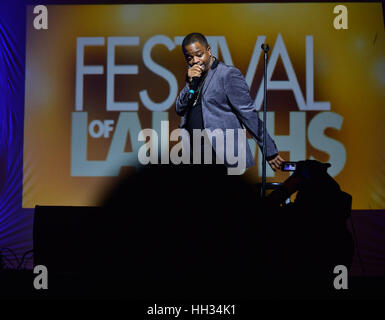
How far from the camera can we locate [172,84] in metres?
3.68

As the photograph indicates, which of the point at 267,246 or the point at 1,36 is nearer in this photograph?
the point at 267,246

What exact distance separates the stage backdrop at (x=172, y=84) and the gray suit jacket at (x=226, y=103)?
882 mm

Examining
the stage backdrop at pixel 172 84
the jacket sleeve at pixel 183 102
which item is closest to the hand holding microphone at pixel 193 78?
the jacket sleeve at pixel 183 102

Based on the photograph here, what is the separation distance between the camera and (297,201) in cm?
185

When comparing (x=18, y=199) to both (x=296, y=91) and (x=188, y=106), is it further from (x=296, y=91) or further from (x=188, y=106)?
(x=296, y=91)

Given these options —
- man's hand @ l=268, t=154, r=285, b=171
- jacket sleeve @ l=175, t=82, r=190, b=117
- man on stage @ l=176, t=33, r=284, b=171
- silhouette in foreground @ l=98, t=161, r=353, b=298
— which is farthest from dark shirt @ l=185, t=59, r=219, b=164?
silhouette in foreground @ l=98, t=161, r=353, b=298

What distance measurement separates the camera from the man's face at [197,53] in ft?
9.07

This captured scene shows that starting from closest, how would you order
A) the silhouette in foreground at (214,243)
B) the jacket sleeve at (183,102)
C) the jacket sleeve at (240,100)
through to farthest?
the silhouette in foreground at (214,243) → the jacket sleeve at (183,102) → the jacket sleeve at (240,100)

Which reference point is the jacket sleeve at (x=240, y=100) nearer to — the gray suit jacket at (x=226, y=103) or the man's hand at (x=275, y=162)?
the gray suit jacket at (x=226, y=103)

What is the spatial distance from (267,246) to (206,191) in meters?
0.31

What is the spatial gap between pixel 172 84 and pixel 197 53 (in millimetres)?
930

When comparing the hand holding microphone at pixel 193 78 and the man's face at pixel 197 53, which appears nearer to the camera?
the hand holding microphone at pixel 193 78
